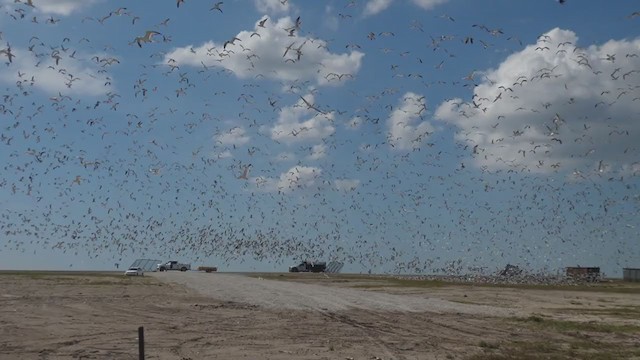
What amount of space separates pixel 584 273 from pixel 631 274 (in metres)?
14.4

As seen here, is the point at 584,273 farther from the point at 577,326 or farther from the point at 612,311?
the point at 577,326

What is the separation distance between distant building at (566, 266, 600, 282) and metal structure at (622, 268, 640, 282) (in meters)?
7.64

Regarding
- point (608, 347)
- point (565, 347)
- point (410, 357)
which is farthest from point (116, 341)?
point (608, 347)

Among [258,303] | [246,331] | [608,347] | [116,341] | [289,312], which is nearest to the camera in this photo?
[116,341]

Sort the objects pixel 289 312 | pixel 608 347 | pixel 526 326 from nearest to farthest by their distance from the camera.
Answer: pixel 608 347
pixel 526 326
pixel 289 312

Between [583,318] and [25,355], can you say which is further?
[583,318]

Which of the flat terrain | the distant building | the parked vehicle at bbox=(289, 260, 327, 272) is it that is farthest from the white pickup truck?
the flat terrain

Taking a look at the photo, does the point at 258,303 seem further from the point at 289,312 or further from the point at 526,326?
the point at 526,326

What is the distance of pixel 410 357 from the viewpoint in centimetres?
2469

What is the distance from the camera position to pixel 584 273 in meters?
154

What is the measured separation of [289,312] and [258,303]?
789 cm

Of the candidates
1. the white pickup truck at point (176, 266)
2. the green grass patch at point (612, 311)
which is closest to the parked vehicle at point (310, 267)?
the white pickup truck at point (176, 266)

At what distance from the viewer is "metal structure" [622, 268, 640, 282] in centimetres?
15685

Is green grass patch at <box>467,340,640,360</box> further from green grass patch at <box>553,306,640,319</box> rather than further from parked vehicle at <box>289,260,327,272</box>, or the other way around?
parked vehicle at <box>289,260,327,272</box>
